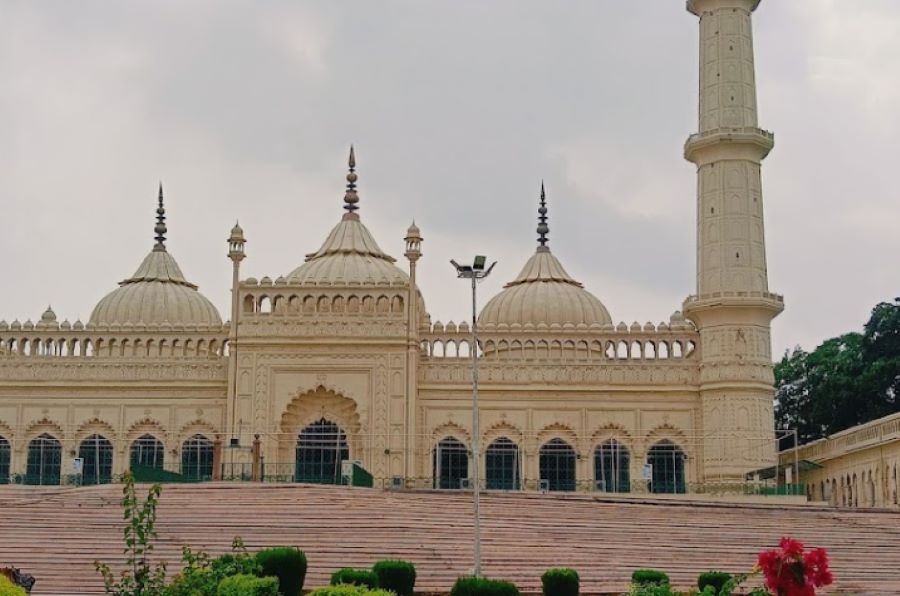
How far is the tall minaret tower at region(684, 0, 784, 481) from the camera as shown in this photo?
3884cm

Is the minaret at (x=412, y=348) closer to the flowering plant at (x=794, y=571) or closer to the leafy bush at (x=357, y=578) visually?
the leafy bush at (x=357, y=578)

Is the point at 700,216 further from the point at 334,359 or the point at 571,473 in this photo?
the point at 334,359

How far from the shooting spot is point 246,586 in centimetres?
1368

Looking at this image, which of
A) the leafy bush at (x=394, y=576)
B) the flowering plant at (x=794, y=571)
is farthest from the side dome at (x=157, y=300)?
the flowering plant at (x=794, y=571)

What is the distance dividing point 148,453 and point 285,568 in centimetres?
2406

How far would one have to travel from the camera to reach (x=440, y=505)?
Result: 3048 cm

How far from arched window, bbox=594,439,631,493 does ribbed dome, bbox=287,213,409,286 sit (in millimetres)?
7880

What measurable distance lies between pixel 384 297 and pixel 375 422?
12.3ft

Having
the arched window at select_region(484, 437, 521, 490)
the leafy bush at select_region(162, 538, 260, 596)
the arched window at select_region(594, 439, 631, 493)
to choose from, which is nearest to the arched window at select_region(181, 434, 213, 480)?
the arched window at select_region(484, 437, 521, 490)

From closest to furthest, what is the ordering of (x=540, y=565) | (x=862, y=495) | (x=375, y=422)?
(x=540, y=565) < (x=862, y=495) < (x=375, y=422)

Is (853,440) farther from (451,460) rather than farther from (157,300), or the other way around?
(157,300)

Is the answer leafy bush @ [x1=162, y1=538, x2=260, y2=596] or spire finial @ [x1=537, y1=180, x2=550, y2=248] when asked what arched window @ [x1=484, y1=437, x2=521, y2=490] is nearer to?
spire finial @ [x1=537, y1=180, x2=550, y2=248]

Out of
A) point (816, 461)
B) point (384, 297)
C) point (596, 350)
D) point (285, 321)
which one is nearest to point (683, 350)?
point (596, 350)

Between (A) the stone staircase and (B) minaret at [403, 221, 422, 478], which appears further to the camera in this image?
(B) minaret at [403, 221, 422, 478]
